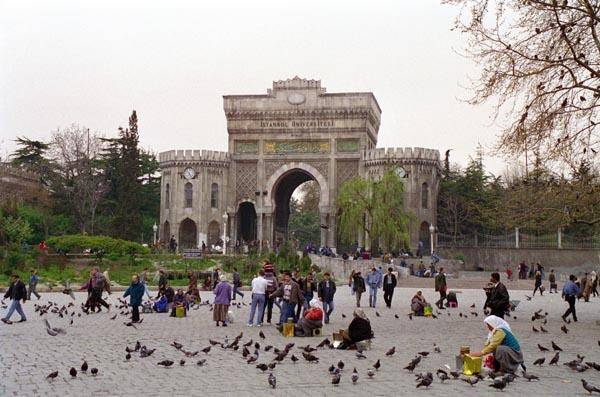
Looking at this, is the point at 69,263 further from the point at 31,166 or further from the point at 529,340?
the point at 529,340

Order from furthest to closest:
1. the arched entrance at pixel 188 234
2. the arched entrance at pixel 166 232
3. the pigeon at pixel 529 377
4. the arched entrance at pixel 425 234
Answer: the arched entrance at pixel 166 232
the arched entrance at pixel 188 234
the arched entrance at pixel 425 234
the pigeon at pixel 529 377

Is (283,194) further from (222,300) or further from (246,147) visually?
(222,300)

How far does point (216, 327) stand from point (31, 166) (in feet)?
156

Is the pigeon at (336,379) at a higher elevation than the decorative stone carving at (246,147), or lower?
lower

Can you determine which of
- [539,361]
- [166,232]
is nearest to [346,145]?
[166,232]

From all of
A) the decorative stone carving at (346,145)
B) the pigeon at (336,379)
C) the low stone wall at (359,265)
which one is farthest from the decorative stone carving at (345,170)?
the pigeon at (336,379)

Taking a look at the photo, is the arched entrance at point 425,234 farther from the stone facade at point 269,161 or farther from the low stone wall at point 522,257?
the stone facade at point 269,161

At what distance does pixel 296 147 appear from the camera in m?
54.6

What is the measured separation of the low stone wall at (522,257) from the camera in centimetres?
4600

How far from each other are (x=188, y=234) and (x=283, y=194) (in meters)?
8.48

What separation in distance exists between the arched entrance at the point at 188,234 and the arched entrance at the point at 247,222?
3.22m

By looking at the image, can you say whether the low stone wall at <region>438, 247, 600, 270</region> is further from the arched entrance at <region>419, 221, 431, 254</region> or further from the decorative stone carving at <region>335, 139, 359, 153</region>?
the decorative stone carving at <region>335, 139, 359, 153</region>

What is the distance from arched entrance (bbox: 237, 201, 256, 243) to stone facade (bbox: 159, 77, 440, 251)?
1094mm

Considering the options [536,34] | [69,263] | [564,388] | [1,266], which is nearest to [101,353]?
[564,388]
